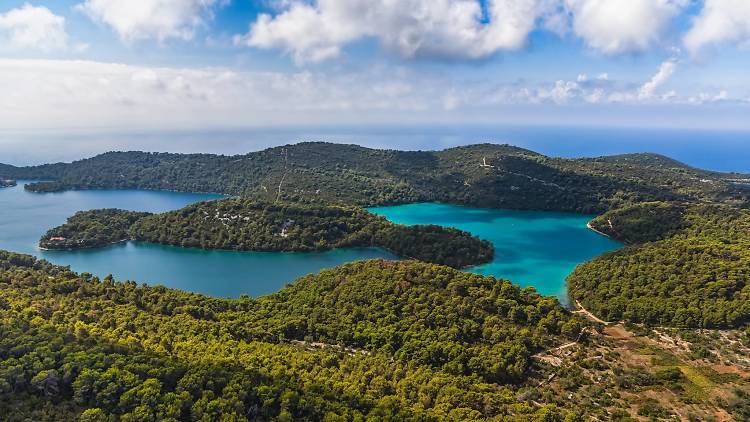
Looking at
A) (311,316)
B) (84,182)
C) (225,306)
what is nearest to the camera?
(311,316)

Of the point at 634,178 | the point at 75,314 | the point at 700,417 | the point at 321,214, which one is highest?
the point at 634,178

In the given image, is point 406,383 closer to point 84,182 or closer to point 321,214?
point 321,214

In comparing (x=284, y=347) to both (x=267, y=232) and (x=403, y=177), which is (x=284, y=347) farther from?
(x=403, y=177)

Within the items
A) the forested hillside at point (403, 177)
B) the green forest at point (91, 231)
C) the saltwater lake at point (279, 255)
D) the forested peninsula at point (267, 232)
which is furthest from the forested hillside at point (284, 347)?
the forested hillside at point (403, 177)

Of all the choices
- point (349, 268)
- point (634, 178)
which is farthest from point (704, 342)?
point (634, 178)

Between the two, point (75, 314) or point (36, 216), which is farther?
point (36, 216)

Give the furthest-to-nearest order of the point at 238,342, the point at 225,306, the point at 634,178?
the point at 634,178 < the point at 225,306 < the point at 238,342

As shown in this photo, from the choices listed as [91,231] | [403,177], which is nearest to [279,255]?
[91,231]

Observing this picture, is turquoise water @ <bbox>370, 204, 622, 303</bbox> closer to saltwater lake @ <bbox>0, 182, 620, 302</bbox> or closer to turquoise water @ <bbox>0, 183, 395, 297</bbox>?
saltwater lake @ <bbox>0, 182, 620, 302</bbox>
